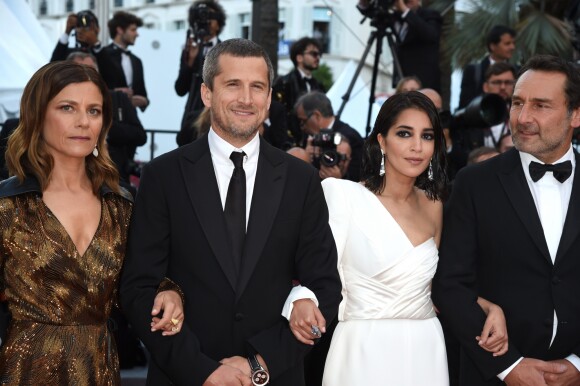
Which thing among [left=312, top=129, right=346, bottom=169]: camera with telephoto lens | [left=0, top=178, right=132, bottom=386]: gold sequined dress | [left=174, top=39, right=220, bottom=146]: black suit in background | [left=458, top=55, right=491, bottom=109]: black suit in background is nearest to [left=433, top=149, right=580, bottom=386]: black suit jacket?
[left=0, top=178, right=132, bottom=386]: gold sequined dress

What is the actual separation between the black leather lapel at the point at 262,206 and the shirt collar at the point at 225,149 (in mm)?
37

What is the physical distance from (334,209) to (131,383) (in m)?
2.58

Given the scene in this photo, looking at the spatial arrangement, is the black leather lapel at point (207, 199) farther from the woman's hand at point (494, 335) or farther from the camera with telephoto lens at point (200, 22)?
the camera with telephoto lens at point (200, 22)

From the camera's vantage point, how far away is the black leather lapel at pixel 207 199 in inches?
134

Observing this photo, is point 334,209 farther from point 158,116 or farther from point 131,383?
point 158,116

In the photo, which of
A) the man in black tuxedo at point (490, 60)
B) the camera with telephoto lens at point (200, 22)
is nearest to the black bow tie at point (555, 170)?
the man in black tuxedo at point (490, 60)

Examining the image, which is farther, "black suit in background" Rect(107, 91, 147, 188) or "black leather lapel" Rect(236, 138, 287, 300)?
"black suit in background" Rect(107, 91, 147, 188)

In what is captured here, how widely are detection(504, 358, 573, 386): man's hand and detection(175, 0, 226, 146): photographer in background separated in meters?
4.52

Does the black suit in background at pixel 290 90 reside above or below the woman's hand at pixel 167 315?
above

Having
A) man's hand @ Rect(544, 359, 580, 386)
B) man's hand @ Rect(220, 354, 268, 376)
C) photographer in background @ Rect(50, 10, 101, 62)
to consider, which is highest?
photographer in background @ Rect(50, 10, 101, 62)

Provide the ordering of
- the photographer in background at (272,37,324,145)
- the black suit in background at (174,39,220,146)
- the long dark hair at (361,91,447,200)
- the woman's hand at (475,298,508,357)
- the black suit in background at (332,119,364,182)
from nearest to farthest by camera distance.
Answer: the woman's hand at (475,298,508,357) < the long dark hair at (361,91,447,200) < the black suit in background at (332,119,364,182) < the black suit in background at (174,39,220,146) < the photographer in background at (272,37,324,145)

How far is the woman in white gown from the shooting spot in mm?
3807

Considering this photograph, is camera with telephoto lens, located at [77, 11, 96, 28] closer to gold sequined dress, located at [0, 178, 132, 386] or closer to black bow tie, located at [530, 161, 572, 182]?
gold sequined dress, located at [0, 178, 132, 386]

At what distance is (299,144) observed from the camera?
7.07 m
